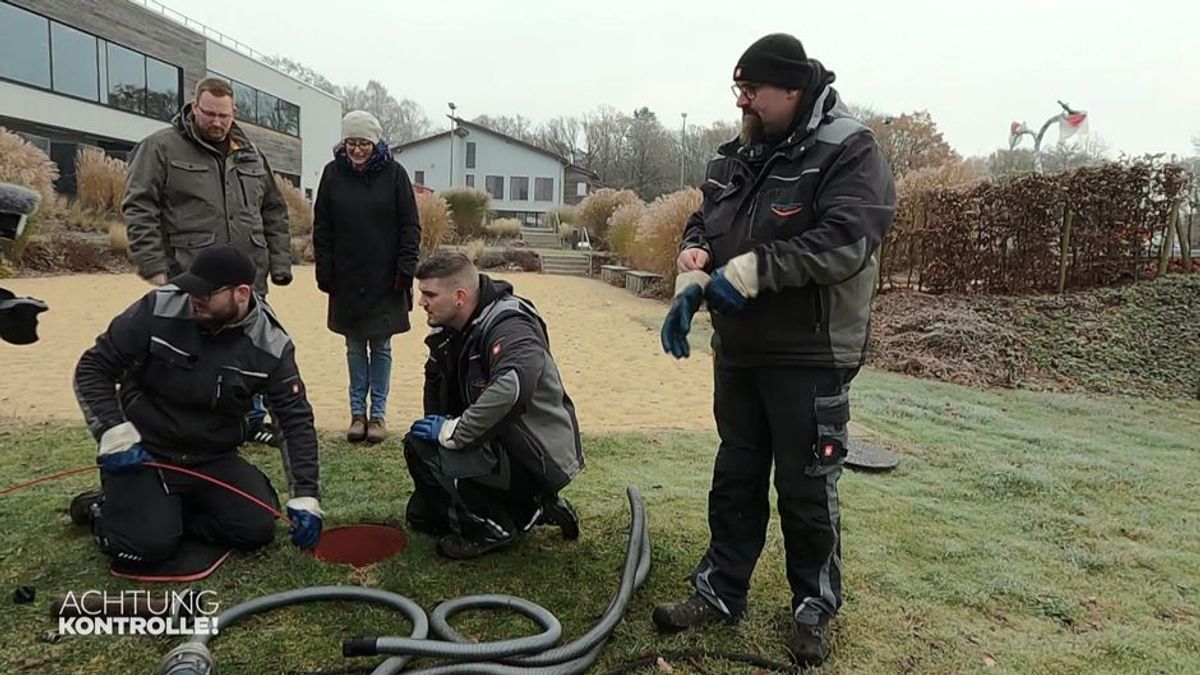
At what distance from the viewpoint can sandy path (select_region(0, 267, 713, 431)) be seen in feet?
18.1

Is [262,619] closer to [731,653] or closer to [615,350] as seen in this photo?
[731,653]

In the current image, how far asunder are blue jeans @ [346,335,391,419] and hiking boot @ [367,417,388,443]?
0.09 ft

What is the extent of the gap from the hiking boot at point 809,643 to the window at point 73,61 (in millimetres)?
24770

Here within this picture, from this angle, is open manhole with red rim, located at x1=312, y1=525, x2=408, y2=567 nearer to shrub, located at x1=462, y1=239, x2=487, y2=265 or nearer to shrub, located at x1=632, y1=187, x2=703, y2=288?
shrub, located at x1=632, y1=187, x2=703, y2=288

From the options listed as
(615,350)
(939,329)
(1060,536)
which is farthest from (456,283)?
(939,329)

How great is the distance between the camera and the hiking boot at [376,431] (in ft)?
14.4

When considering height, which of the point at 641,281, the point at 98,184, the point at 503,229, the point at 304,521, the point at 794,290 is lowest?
the point at 304,521

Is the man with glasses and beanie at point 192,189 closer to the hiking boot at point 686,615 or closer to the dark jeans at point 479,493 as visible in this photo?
the dark jeans at point 479,493

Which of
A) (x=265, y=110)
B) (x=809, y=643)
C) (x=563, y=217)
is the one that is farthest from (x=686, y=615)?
(x=265, y=110)

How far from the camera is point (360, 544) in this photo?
2975 millimetres

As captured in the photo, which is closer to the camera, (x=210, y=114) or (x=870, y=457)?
(x=210, y=114)

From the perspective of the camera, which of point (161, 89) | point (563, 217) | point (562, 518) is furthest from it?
point (563, 217)

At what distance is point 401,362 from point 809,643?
6.11 metres

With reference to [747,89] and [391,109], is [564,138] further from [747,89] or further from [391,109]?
[747,89]
